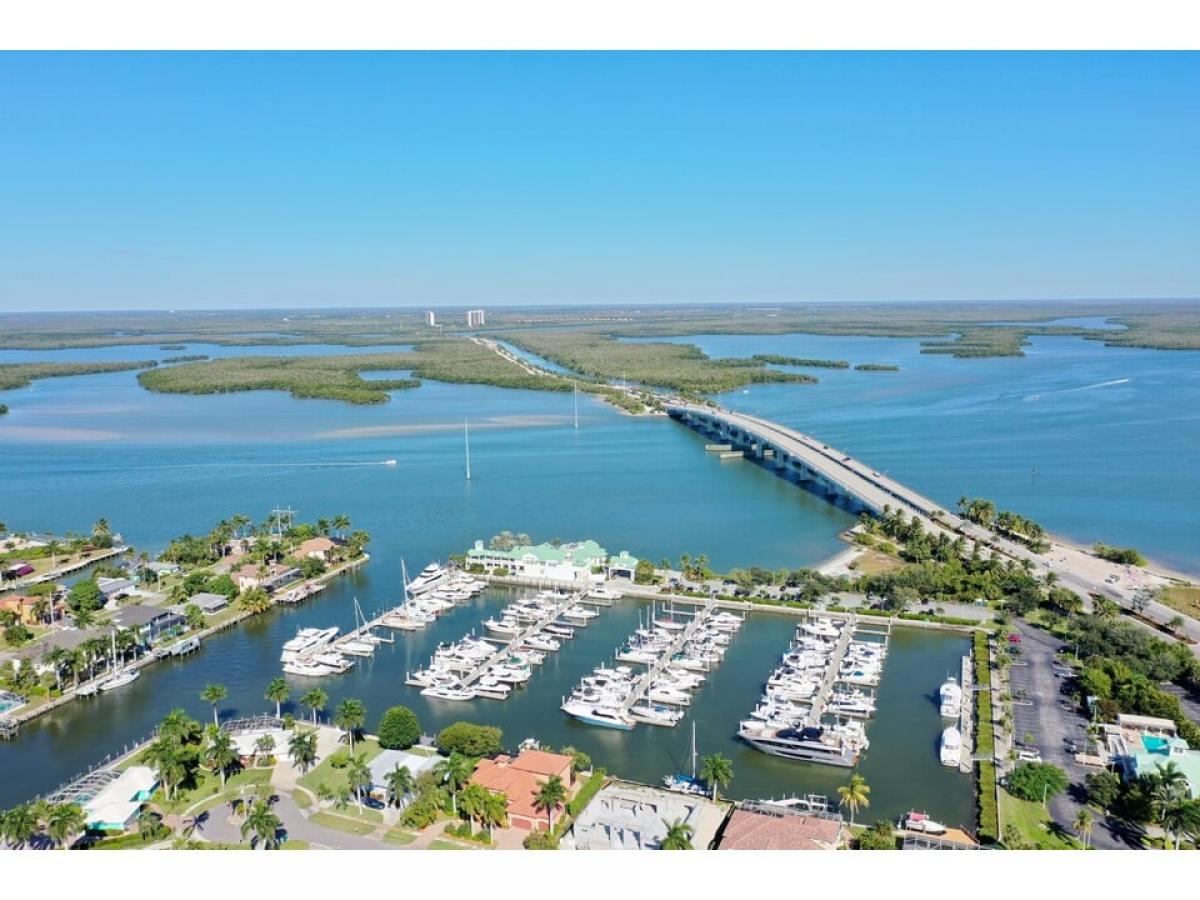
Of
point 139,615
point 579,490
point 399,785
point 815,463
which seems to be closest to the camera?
point 399,785

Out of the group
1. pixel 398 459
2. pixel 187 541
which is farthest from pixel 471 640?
pixel 398 459

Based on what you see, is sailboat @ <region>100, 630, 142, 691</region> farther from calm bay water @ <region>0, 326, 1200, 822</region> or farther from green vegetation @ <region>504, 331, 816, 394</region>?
green vegetation @ <region>504, 331, 816, 394</region>

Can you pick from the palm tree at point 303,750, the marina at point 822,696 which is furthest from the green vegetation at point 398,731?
the marina at point 822,696

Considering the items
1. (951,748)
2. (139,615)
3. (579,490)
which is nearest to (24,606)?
(139,615)

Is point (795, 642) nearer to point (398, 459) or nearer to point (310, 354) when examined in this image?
point (398, 459)

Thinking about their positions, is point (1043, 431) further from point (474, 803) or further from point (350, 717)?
point (474, 803)

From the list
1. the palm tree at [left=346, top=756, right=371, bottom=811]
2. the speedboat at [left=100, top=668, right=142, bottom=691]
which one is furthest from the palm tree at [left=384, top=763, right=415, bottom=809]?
the speedboat at [left=100, top=668, right=142, bottom=691]
